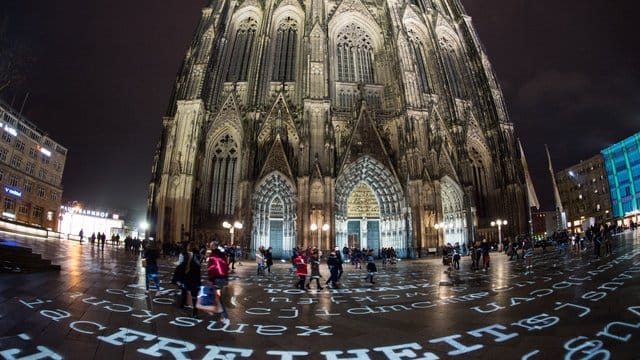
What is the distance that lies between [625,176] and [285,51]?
6758 cm

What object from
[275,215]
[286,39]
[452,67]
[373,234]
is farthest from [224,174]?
[452,67]

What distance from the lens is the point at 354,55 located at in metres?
35.6

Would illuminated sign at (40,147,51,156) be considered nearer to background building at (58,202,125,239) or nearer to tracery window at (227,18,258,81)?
Result: background building at (58,202,125,239)

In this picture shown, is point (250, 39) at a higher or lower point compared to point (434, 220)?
higher

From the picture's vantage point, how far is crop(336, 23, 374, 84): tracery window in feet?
113

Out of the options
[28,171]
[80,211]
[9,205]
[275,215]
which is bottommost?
[275,215]

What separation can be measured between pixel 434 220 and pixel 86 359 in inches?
1012

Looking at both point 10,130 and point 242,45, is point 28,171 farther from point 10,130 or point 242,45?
point 242,45

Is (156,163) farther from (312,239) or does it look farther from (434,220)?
(434,220)

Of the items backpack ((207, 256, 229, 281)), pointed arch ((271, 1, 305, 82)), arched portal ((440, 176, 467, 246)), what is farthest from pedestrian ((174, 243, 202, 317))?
pointed arch ((271, 1, 305, 82))

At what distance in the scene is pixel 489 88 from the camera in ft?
114

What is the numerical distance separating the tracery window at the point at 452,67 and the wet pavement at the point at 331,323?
30485 millimetres

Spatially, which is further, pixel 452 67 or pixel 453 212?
pixel 452 67

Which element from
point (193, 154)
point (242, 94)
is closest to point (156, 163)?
point (193, 154)
